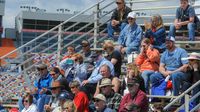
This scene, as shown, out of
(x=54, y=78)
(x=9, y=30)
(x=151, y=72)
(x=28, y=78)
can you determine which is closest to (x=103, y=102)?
(x=151, y=72)

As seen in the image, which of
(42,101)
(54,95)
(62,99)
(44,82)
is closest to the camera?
(62,99)

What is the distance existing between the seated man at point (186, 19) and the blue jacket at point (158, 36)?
33 cm

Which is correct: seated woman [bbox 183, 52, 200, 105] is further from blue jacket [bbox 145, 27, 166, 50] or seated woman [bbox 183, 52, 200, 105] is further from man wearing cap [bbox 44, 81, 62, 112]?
man wearing cap [bbox 44, 81, 62, 112]

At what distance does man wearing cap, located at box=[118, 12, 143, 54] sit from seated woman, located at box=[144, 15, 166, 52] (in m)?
0.32

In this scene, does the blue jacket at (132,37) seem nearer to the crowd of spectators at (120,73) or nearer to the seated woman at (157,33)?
the crowd of spectators at (120,73)

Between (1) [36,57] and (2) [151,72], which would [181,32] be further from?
(1) [36,57]

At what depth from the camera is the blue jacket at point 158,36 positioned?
1085 centimetres

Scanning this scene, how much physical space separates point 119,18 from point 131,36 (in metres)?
1.11

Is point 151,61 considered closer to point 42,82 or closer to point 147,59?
point 147,59

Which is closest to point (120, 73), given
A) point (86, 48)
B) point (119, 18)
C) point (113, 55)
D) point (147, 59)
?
point (113, 55)

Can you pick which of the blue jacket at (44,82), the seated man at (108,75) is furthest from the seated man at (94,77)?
the blue jacket at (44,82)

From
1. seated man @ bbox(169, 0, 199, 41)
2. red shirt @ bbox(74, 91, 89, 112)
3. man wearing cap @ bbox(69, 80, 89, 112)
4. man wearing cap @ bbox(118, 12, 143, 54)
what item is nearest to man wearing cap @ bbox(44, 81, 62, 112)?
man wearing cap @ bbox(69, 80, 89, 112)

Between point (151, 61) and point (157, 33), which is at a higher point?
point (157, 33)

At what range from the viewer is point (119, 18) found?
489 inches
